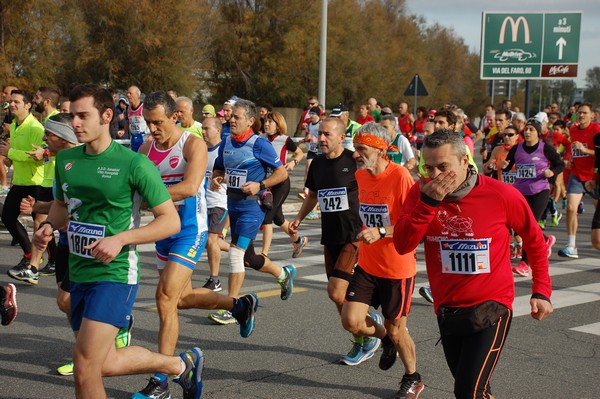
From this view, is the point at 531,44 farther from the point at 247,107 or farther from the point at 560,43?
the point at 247,107

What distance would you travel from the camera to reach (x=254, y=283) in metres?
9.46

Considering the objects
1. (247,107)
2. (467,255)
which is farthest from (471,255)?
(247,107)

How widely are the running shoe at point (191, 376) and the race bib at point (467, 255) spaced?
170 cm

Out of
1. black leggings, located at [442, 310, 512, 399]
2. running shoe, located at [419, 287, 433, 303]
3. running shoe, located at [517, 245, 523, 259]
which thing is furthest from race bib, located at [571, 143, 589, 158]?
black leggings, located at [442, 310, 512, 399]

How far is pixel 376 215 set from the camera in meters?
5.96

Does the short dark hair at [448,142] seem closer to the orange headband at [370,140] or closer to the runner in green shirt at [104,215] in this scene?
the runner in green shirt at [104,215]

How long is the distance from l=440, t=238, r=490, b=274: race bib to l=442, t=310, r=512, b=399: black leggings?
281mm

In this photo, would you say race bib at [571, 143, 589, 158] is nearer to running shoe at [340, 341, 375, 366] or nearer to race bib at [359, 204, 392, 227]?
running shoe at [340, 341, 375, 366]

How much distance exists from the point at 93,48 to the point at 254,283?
86.4ft

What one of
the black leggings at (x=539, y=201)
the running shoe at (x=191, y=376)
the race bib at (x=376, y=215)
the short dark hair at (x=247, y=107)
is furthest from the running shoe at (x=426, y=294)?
the running shoe at (x=191, y=376)

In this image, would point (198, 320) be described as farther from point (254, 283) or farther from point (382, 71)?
point (382, 71)

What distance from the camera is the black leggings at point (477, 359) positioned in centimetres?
420

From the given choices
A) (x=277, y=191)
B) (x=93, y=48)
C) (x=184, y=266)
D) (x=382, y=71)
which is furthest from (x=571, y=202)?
(x=382, y=71)

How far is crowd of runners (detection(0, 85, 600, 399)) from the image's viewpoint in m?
4.35
